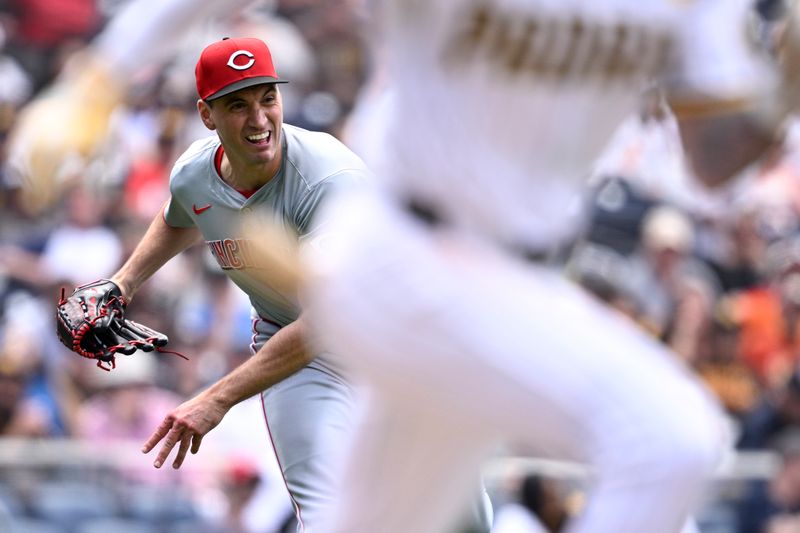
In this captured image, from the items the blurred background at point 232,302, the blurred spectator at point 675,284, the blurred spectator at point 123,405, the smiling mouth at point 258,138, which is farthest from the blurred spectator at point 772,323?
the smiling mouth at point 258,138

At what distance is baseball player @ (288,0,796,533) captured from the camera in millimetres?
3174

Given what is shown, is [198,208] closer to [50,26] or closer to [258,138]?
[258,138]

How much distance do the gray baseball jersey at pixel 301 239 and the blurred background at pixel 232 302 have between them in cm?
240

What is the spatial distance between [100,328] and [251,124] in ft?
2.82

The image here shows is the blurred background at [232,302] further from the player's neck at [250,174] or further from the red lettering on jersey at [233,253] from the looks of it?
the player's neck at [250,174]

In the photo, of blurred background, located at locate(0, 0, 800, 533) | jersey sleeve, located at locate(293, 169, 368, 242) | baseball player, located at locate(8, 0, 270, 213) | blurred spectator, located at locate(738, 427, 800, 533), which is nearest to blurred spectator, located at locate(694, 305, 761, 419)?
blurred background, located at locate(0, 0, 800, 533)

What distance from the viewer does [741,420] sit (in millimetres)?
9500

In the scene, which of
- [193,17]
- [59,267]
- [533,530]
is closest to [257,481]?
[533,530]

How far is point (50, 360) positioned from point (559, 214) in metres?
6.18

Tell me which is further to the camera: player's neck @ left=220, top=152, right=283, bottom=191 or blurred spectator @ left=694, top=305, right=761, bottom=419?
blurred spectator @ left=694, top=305, right=761, bottom=419

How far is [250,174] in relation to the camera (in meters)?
5.14

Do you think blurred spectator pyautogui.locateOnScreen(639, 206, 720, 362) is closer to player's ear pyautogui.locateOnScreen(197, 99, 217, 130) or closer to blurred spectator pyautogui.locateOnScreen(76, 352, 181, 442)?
blurred spectator pyautogui.locateOnScreen(76, 352, 181, 442)

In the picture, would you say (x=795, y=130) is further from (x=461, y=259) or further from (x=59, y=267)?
(x=461, y=259)

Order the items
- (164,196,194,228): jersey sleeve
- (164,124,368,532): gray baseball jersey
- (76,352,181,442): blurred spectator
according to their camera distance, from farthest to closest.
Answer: (76,352,181,442): blurred spectator → (164,196,194,228): jersey sleeve → (164,124,368,532): gray baseball jersey
